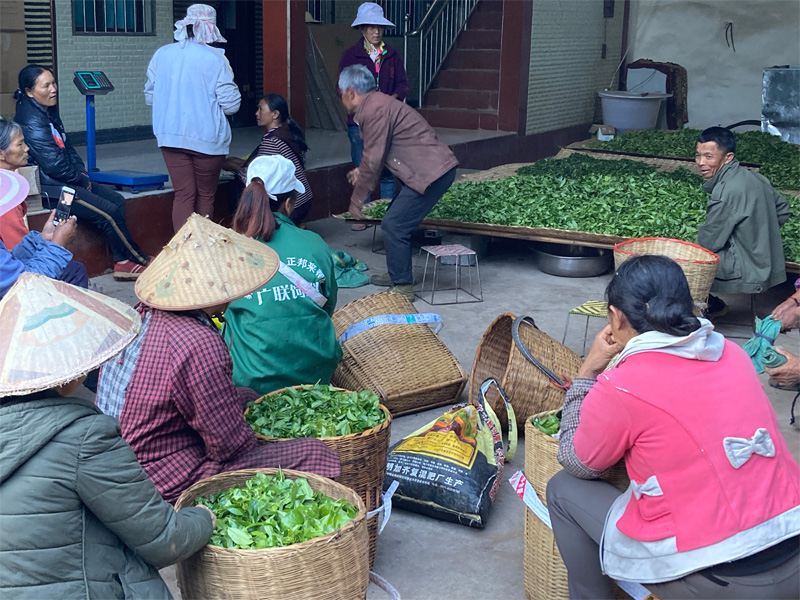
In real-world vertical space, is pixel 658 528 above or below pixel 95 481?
below

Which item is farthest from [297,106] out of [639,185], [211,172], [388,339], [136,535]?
[136,535]

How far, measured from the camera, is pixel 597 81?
638 inches

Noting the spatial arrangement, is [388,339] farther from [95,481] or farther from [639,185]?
[639,185]

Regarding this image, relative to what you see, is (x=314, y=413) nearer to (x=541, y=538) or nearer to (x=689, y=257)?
(x=541, y=538)

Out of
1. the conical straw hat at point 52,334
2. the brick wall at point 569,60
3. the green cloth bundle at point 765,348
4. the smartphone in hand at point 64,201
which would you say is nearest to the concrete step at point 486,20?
the brick wall at point 569,60

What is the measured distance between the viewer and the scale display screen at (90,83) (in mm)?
7594

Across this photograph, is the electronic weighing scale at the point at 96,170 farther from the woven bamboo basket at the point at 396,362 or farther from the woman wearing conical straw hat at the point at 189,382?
the woman wearing conical straw hat at the point at 189,382

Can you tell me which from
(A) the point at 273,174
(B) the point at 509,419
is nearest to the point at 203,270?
(A) the point at 273,174

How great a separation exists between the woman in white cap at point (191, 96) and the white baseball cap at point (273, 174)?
3.05 m

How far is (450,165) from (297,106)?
9.76 ft

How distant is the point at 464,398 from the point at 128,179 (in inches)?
151

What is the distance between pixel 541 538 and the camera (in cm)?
326

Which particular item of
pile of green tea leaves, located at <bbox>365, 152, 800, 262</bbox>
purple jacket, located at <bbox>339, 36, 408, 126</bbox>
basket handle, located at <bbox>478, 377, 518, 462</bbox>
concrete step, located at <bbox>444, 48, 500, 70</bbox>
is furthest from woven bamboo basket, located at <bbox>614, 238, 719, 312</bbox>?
concrete step, located at <bbox>444, 48, 500, 70</bbox>

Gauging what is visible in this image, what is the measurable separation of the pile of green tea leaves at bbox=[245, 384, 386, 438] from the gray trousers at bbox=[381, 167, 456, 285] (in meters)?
3.44
